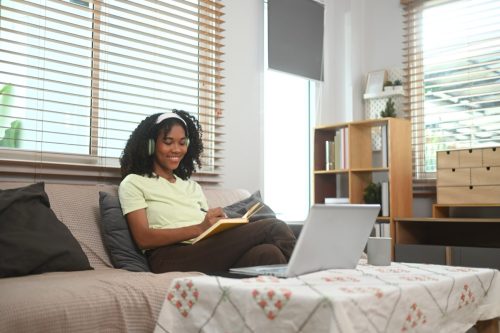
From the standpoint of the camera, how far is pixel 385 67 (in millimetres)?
4703

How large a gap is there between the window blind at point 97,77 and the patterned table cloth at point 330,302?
1632 millimetres

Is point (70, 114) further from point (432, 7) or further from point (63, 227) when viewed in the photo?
point (432, 7)

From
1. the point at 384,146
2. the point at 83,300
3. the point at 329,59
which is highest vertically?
the point at 329,59

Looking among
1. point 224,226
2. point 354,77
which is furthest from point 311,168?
point 224,226

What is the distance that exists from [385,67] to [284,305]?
3.77 m

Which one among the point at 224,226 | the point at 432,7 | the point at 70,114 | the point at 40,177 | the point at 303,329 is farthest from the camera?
the point at 432,7

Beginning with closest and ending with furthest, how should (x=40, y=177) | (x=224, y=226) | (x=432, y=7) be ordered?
(x=224, y=226), (x=40, y=177), (x=432, y=7)

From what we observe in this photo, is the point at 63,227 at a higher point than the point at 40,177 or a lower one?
lower

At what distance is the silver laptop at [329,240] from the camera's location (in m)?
1.53

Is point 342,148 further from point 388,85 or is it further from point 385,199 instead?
point 388,85

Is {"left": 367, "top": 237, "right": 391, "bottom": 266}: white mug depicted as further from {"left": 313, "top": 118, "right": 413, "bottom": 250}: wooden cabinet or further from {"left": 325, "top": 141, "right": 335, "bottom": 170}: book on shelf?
{"left": 325, "top": 141, "right": 335, "bottom": 170}: book on shelf

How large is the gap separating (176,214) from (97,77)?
93 cm

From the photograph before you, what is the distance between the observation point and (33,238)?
7.27 feet

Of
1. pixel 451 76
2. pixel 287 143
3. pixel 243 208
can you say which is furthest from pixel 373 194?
pixel 243 208
